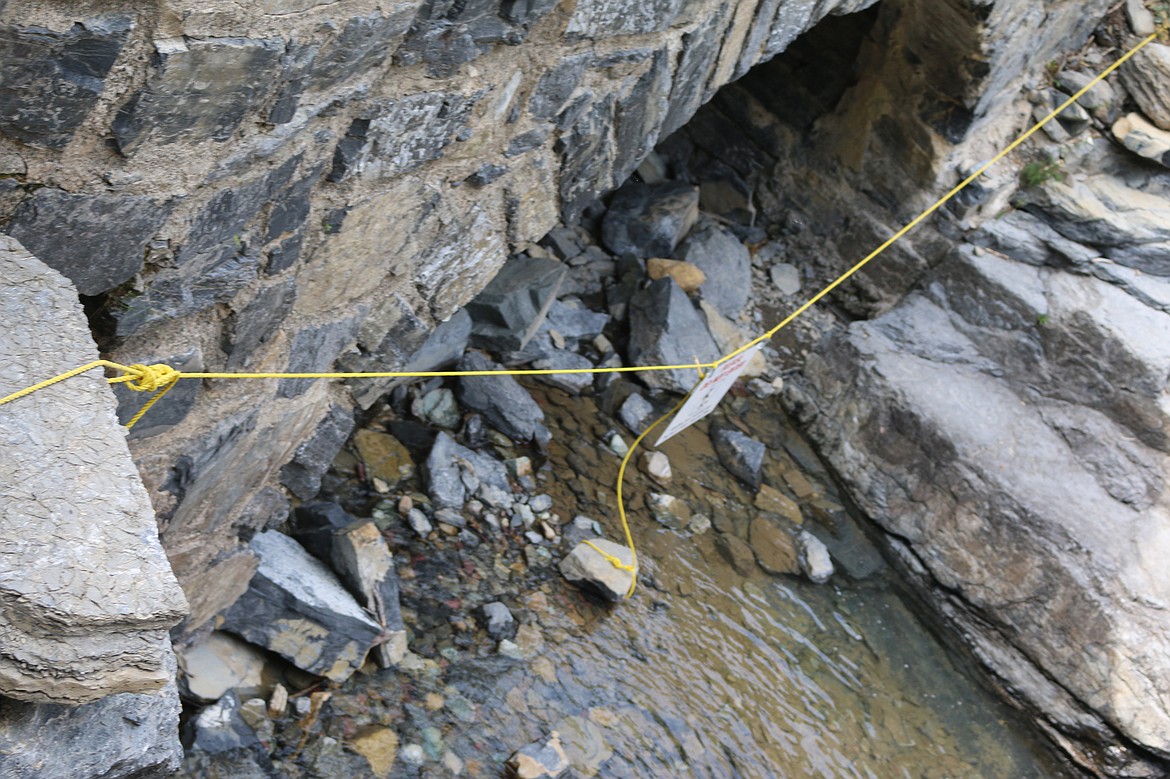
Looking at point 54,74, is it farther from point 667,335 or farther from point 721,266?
point 721,266

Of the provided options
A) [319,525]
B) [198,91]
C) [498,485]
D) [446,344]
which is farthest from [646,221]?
[198,91]

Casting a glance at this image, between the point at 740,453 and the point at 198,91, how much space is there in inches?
127

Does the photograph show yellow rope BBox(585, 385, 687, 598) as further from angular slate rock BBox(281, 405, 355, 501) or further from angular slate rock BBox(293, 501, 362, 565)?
angular slate rock BBox(281, 405, 355, 501)

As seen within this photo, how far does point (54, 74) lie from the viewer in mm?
1221

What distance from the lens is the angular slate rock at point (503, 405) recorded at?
12.7ft

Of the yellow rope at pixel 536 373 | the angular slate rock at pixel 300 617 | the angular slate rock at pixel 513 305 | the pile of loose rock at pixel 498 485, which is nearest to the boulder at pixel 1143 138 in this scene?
the yellow rope at pixel 536 373

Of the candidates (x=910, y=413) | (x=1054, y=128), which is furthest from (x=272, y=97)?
(x=1054, y=128)

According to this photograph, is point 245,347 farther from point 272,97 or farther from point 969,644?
point 969,644

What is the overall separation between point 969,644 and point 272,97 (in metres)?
3.50

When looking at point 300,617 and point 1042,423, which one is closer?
point 300,617

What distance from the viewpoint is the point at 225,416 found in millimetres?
2023

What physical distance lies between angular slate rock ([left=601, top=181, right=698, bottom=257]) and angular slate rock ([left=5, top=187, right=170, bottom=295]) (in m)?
3.70

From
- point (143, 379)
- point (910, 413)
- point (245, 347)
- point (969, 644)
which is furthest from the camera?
point (910, 413)

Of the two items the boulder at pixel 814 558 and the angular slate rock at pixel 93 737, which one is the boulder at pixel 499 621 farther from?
the angular slate rock at pixel 93 737
